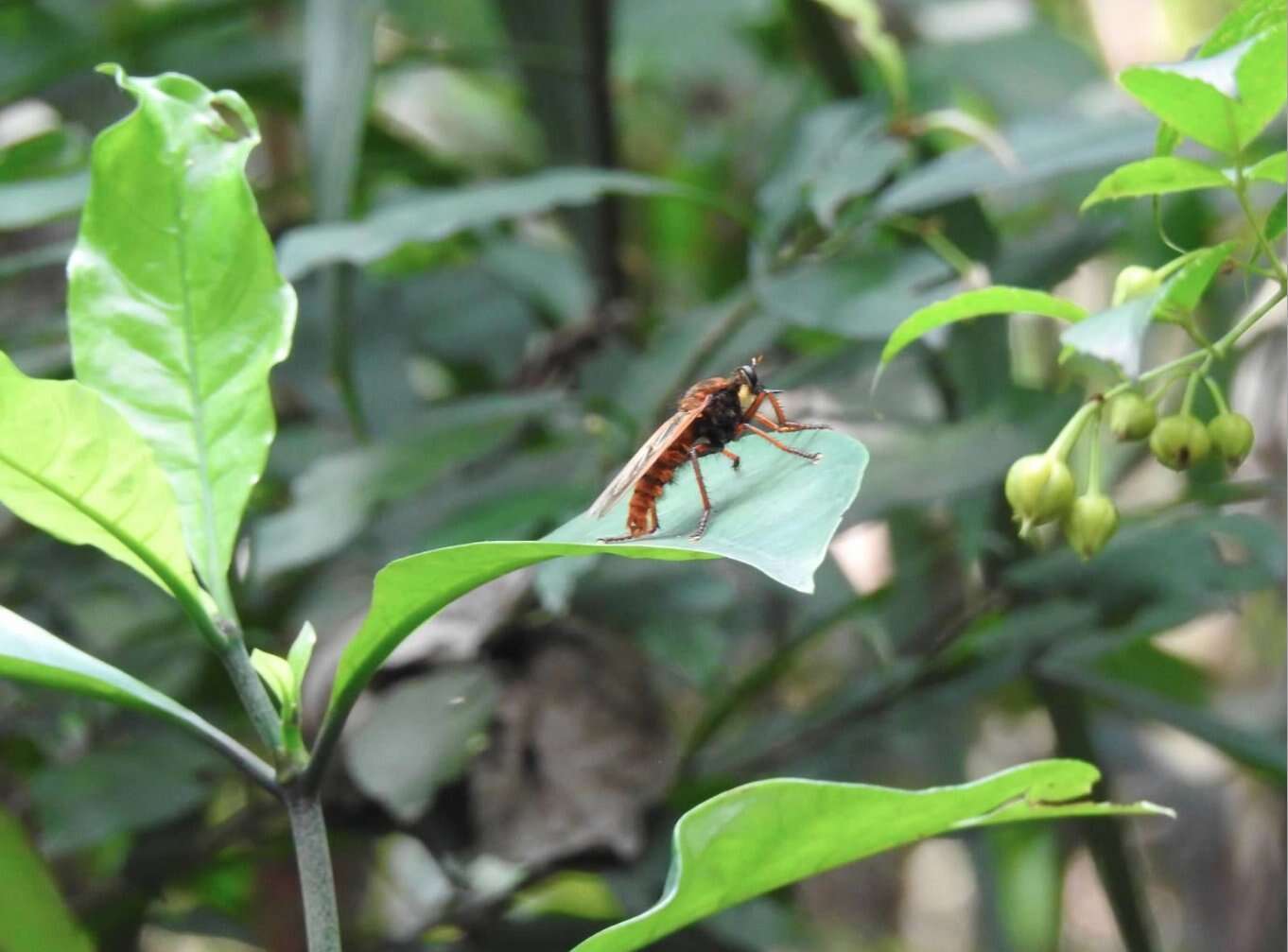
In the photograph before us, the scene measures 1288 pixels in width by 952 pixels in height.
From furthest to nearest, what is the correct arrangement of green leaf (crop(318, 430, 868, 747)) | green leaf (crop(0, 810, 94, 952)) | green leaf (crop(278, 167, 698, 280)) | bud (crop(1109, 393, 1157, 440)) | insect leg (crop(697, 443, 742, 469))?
green leaf (crop(278, 167, 698, 280)) → green leaf (crop(0, 810, 94, 952)) → insect leg (crop(697, 443, 742, 469)) → bud (crop(1109, 393, 1157, 440)) → green leaf (crop(318, 430, 868, 747))

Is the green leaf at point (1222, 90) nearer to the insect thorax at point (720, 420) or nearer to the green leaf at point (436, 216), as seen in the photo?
the insect thorax at point (720, 420)

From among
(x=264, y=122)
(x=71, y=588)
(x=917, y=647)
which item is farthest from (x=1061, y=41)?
(x=71, y=588)

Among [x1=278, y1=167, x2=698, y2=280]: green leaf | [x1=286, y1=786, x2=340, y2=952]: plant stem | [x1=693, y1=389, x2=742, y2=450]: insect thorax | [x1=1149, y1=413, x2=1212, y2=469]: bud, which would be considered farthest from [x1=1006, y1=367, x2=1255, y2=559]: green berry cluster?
[x1=278, y1=167, x2=698, y2=280]: green leaf

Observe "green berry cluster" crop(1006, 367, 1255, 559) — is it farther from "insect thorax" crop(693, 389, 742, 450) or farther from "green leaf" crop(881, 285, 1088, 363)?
"insect thorax" crop(693, 389, 742, 450)

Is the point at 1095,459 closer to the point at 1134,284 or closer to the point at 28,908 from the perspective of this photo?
the point at 1134,284

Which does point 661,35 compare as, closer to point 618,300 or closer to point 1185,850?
point 618,300

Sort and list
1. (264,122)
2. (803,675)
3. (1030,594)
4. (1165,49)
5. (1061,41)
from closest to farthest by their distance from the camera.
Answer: (1030,594) < (1061,41) < (264,122) < (803,675) < (1165,49)

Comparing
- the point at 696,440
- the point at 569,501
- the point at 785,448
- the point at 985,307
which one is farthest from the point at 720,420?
the point at 569,501
